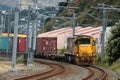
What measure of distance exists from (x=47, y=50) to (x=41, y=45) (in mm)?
1186

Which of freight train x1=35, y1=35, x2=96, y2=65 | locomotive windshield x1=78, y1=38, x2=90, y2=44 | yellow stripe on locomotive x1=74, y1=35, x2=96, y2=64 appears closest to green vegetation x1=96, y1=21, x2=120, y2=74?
freight train x1=35, y1=35, x2=96, y2=65

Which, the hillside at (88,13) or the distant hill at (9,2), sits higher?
the hillside at (88,13)

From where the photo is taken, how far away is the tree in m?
42.2

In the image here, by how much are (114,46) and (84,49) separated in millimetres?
3102

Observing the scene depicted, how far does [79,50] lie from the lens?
142 ft

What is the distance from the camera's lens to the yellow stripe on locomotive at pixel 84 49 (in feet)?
142

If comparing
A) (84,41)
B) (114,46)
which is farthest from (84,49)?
(114,46)

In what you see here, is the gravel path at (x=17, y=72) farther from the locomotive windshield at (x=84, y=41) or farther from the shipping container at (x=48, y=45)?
the shipping container at (x=48, y=45)

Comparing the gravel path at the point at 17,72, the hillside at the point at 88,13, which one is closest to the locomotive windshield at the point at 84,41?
the gravel path at the point at 17,72

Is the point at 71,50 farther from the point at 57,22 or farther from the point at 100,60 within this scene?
the point at 57,22

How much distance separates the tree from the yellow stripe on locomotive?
5.67 ft

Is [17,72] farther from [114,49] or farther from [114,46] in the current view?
[114,46]

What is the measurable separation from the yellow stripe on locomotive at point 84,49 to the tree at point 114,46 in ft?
5.67

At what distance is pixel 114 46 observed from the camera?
139ft
